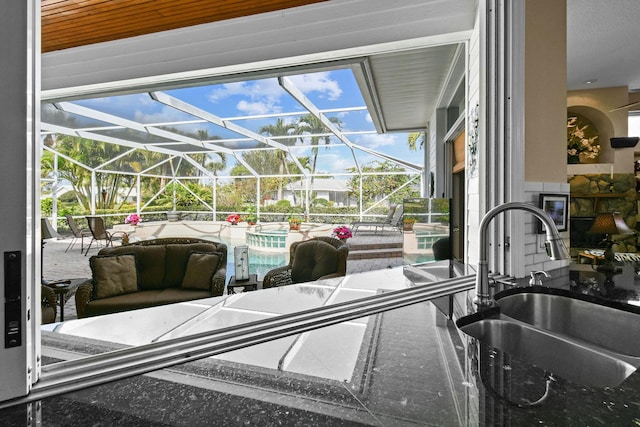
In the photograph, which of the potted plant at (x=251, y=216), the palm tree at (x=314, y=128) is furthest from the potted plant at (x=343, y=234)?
the potted plant at (x=251, y=216)

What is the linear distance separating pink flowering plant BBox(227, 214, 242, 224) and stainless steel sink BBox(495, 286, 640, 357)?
5.08 metres

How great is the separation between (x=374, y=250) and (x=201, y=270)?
109 inches

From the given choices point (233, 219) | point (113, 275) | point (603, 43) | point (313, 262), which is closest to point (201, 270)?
point (113, 275)

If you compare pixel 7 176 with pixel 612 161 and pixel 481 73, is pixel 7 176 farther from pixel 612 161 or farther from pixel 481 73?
pixel 612 161

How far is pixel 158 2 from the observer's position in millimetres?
2000

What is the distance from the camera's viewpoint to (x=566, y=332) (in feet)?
3.53

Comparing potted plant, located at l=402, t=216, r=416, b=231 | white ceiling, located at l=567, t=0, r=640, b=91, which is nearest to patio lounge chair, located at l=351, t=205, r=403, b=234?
potted plant, located at l=402, t=216, r=416, b=231

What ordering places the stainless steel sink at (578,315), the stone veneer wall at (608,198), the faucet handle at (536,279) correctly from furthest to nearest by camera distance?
1. the stone veneer wall at (608,198)
2. the faucet handle at (536,279)
3. the stainless steel sink at (578,315)

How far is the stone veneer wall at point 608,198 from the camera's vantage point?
373cm

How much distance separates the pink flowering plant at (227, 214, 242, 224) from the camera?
5.72 metres

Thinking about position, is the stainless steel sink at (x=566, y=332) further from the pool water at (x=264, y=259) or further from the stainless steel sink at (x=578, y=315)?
the pool water at (x=264, y=259)

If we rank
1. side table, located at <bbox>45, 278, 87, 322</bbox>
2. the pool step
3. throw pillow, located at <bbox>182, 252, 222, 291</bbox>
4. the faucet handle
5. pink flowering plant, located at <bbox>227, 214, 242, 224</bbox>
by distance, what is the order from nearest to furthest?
1. the faucet handle
2. side table, located at <bbox>45, 278, 87, 322</bbox>
3. throw pillow, located at <bbox>182, 252, 222, 291</bbox>
4. the pool step
5. pink flowering plant, located at <bbox>227, 214, 242, 224</bbox>

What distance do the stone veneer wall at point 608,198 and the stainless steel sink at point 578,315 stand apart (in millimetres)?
3481

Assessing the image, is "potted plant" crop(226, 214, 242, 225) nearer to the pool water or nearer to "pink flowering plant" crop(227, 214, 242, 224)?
"pink flowering plant" crop(227, 214, 242, 224)
